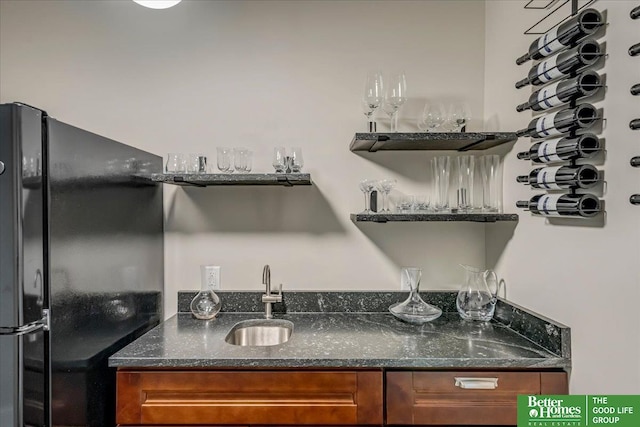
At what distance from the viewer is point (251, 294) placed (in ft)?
7.30

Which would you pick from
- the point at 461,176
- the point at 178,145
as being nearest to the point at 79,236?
the point at 178,145

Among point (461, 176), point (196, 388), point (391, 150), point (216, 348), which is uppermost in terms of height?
point (391, 150)

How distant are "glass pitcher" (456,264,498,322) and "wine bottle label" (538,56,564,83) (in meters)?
0.93

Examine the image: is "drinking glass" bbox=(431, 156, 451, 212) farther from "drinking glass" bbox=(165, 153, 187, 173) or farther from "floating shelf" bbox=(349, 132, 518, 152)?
"drinking glass" bbox=(165, 153, 187, 173)

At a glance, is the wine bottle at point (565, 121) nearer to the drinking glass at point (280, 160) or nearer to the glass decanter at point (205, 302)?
the drinking glass at point (280, 160)

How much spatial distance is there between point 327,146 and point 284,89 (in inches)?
14.6

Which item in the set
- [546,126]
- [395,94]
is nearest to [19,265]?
[395,94]

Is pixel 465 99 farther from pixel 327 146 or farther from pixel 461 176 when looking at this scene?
pixel 327 146

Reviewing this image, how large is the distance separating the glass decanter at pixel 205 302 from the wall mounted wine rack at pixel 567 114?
1500mm

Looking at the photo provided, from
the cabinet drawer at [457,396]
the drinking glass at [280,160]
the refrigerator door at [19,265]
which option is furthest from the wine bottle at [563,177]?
the refrigerator door at [19,265]

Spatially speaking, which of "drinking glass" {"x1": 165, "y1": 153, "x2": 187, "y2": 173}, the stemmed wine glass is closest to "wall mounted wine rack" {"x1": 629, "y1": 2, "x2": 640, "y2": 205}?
the stemmed wine glass

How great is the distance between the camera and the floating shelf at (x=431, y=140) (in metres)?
1.90

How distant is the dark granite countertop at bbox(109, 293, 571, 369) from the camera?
5.06 ft

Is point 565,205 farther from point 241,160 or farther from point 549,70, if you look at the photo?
point 241,160
